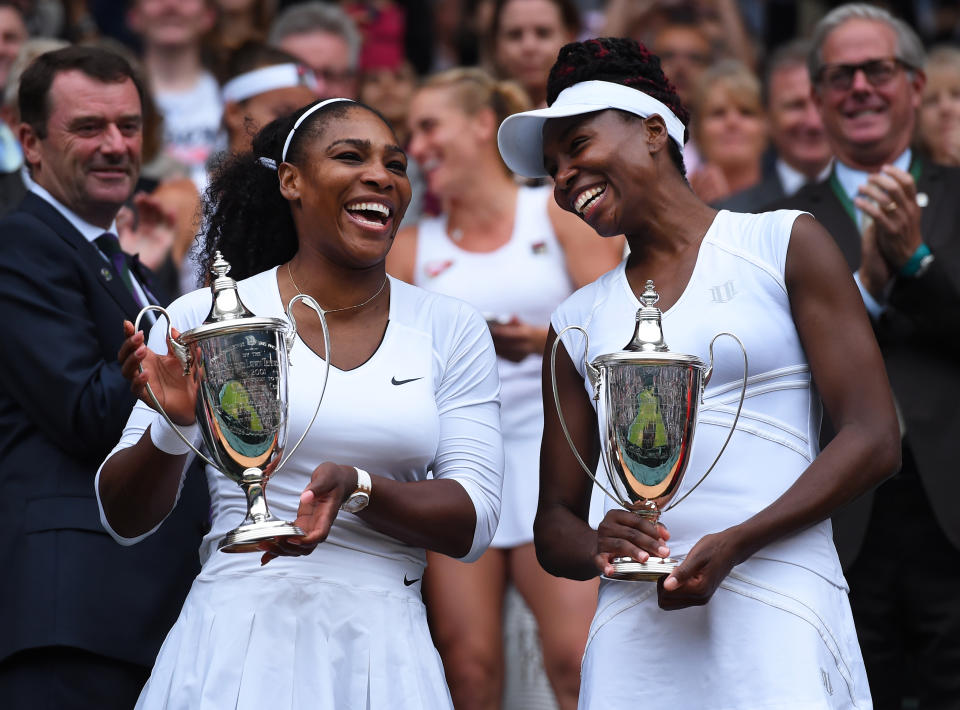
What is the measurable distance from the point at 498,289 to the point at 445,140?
80cm

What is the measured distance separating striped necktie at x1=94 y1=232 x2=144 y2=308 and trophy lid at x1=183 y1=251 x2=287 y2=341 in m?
0.97

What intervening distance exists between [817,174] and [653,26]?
1.66 metres

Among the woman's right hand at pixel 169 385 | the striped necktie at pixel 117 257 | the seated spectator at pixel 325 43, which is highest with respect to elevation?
the seated spectator at pixel 325 43

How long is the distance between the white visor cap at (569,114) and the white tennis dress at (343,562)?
1.57 feet

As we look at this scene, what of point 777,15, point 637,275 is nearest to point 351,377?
point 637,275

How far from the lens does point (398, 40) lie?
8297mm

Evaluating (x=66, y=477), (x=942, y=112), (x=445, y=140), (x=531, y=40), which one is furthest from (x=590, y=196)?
(x=942, y=112)

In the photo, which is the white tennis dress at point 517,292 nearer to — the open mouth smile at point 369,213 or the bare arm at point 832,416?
the open mouth smile at point 369,213

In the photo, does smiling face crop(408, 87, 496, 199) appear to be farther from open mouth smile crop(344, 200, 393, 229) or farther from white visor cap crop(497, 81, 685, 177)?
open mouth smile crop(344, 200, 393, 229)

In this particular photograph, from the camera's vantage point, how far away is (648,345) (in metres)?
3.11

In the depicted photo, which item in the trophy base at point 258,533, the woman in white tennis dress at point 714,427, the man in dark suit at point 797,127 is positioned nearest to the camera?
the trophy base at point 258,533

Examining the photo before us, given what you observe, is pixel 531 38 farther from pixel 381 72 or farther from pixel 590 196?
pixel 590 196

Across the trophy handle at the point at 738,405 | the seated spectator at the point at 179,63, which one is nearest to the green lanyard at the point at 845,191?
the trophy handle at the point at 738,405

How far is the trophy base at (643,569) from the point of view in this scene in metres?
2.99
